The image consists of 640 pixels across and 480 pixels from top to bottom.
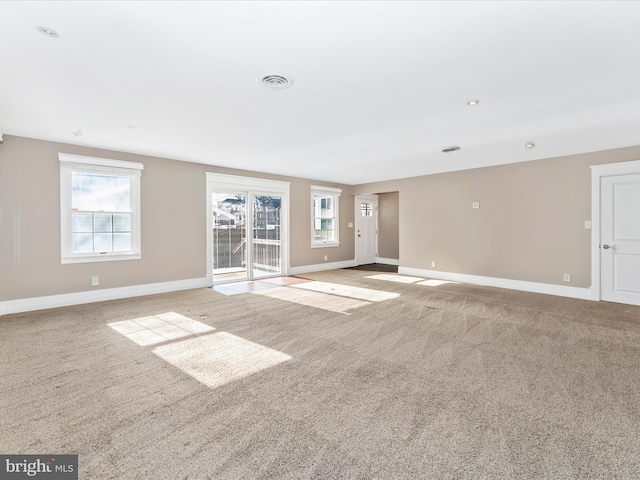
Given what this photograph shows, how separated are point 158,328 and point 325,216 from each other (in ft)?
18.5

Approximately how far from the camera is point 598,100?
3154mm

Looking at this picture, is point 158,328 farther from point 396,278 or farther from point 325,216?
point 325,216

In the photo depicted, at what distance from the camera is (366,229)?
9.68 metres

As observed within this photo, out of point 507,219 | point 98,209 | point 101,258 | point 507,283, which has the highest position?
point 98,209

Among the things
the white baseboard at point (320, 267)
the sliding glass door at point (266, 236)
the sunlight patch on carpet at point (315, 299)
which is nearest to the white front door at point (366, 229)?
the white baseboard at point (320, 267)

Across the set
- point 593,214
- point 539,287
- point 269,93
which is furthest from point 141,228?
point 593,214

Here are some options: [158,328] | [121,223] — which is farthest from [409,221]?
[121,223]

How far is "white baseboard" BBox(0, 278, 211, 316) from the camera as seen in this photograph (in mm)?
4422

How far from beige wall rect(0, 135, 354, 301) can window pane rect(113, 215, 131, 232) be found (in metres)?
0.26

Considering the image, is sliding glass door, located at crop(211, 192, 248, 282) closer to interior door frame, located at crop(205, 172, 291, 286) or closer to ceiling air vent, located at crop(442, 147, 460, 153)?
interior door frame, located at crop(205, 172, 291, 286)

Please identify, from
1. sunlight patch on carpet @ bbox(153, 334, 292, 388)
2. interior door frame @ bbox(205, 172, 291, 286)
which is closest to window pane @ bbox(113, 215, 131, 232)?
interior door frame @ bbox(205, 172, 291, 286)

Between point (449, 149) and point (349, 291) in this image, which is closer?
point (449, 149)

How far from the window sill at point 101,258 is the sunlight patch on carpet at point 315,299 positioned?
2.18 metres

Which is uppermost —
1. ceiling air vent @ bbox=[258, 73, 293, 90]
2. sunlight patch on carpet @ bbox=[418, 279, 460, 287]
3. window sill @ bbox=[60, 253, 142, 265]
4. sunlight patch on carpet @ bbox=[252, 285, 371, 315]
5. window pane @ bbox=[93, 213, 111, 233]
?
ceiling air vent @ bbox=[258, 73, 293, 90]
